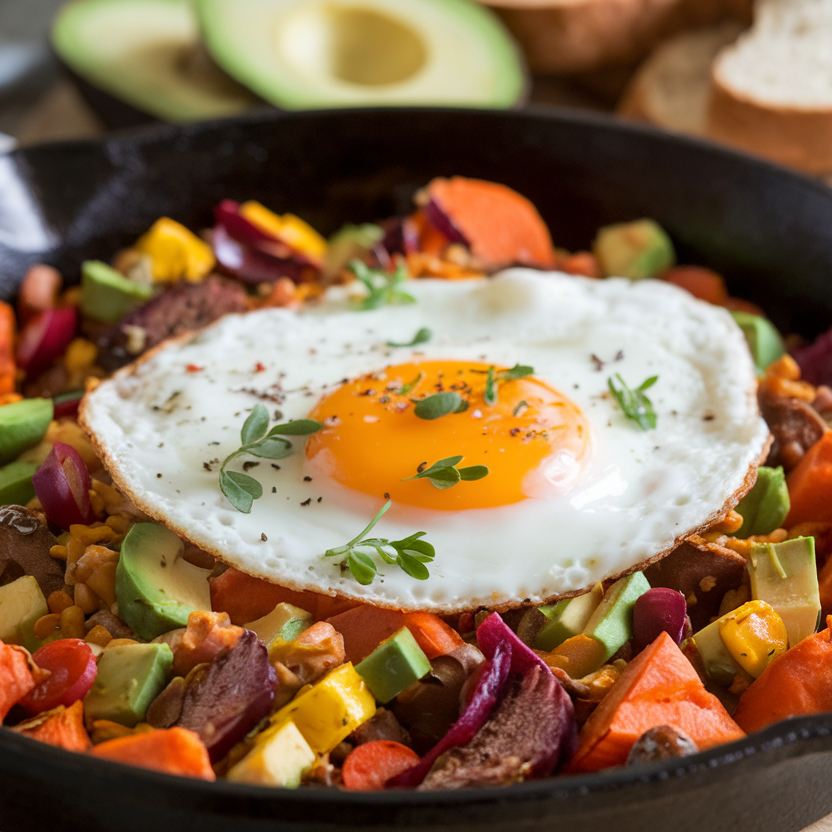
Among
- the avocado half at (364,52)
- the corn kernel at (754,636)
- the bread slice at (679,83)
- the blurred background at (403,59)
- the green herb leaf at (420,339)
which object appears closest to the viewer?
the corn kernel at (754,636)

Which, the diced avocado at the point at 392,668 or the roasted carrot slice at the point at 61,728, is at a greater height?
the diced avocado at the point at 392,668

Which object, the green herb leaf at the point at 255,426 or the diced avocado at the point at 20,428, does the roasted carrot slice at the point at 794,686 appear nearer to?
the green herb leaf at the point at 255,426

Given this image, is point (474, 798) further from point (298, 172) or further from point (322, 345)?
point (298, 172)

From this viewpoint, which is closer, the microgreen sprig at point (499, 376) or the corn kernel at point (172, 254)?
the microgreen sprig at point (499, 376)

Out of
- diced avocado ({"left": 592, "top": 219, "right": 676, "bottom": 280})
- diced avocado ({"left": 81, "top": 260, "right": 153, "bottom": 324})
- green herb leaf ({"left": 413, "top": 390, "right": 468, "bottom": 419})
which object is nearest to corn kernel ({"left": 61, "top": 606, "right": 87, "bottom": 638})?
green herb leaf ({"left": 413, "top": 390, "right": 468, "bottom": 419})

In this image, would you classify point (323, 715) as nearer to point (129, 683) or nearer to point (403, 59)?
point (129, 683)

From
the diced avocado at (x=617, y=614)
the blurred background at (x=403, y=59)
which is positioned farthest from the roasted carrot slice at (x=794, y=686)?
the blurred background at (x=403, y=59)
